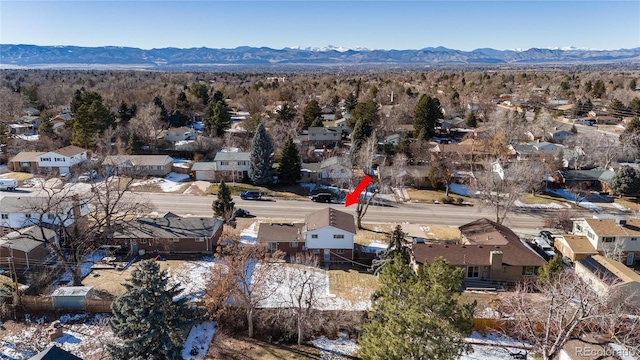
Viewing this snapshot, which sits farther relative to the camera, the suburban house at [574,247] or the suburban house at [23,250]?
the suburban house at [574,247]

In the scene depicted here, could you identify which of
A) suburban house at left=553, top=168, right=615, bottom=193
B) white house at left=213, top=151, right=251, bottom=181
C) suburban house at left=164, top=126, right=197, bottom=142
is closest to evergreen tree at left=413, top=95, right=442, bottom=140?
suburban house at left=553, top=168, right=615, bottom=193

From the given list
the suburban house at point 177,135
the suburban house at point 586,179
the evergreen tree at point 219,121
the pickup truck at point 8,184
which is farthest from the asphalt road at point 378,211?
the suburban house at point 177,135

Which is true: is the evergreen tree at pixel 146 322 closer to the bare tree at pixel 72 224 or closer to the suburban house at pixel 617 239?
the bare tree at pixel 72 224

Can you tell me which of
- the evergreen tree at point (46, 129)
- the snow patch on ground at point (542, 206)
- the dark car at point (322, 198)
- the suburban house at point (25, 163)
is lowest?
the snow patch on ground at point (542, 206)

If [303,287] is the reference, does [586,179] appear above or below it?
above

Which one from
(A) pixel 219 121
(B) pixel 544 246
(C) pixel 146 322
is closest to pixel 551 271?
(B) pixel 544 246

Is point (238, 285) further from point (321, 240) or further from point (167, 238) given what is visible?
point (167, 238)
